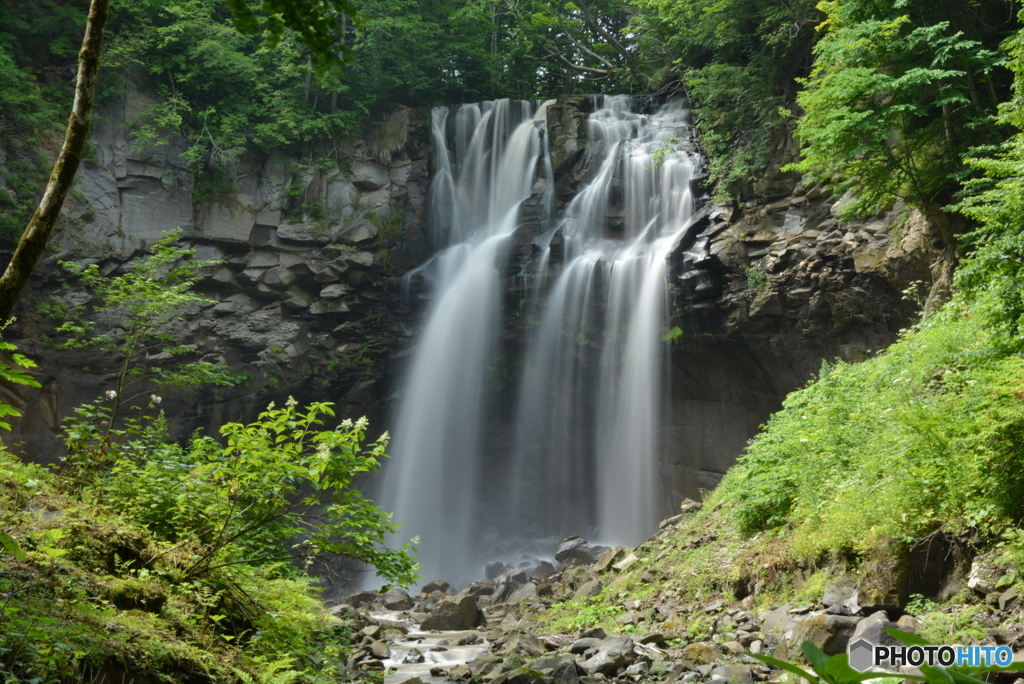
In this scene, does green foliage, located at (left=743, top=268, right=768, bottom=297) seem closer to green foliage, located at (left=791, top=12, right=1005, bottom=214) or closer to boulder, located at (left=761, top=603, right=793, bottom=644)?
green foliage, located at (left=791, top=12, right=1005, bottom=214)

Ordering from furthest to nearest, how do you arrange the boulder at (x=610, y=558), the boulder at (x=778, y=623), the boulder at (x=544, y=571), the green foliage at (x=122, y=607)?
the boulder at (x=544, y=571), the boulder at (x=610, y=558), the boulder at (x=778, y=623), the green foliage at (x=122, y=607)

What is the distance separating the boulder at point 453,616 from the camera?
10.8 metres

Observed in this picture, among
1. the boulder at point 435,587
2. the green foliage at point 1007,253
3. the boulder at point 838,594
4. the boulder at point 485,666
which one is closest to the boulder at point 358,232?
the boulder at point 435,587

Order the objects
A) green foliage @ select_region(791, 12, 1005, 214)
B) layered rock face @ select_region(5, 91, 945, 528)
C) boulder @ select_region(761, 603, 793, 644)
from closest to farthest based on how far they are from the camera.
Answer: boulder @ select_region(761, 603, 793, 644) < green foliage @ select_region(791, 12, 1005, 214) < layered rock face @ select_region(5, 91, 945, 528)

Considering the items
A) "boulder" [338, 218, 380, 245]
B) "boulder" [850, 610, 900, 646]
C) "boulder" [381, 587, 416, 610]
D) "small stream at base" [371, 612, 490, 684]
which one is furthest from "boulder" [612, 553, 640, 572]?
"boulder" [338, 218, 380, 245]

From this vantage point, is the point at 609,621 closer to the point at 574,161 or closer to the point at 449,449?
the point at 449,449

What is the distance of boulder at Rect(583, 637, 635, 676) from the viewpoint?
598 cm

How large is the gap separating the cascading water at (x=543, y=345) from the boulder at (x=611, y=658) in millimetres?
10811

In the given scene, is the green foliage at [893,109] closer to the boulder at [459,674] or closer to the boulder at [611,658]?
the boulder at [611,658]

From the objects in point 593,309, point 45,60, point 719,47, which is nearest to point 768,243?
point 593,309

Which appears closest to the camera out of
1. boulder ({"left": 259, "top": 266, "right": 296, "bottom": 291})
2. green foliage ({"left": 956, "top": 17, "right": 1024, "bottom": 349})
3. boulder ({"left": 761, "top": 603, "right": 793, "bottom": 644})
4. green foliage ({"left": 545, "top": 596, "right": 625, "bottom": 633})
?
green foliage ({"left": 956, "top": 17, "right": 1024, "bottom": 349})

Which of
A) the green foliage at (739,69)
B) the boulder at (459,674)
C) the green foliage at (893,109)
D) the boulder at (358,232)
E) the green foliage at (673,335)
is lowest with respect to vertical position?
the boulder at (459,674)

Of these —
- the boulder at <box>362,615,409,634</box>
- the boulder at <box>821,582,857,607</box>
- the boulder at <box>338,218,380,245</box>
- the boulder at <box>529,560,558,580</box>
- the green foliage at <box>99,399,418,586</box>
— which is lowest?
the boulder at <box>529,560,558,580</box>

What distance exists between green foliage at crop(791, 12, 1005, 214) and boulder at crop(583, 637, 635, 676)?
29.0ft
